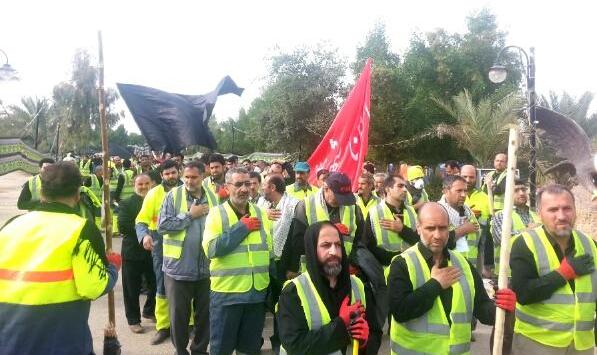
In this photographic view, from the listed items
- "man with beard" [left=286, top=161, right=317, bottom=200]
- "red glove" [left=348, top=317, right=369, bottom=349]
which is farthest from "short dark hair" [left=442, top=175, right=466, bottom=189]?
"red glove" [left=348, top=317, right=369, bottom=349]

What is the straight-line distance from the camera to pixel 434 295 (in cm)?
285

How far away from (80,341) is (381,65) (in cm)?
2402

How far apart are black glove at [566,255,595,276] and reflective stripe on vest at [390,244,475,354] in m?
0.62

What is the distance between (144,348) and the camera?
18.0 feet

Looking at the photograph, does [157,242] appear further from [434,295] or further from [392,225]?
[434,295]

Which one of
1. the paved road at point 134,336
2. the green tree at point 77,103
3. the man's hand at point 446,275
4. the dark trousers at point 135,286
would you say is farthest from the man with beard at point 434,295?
the green tree at point 77,103

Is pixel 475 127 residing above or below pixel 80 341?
above

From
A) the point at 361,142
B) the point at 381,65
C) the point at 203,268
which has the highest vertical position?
the point at 381,65

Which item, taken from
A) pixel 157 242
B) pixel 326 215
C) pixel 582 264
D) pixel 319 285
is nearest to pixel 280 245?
pixel 326 215

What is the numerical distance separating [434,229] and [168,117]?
3.18 m

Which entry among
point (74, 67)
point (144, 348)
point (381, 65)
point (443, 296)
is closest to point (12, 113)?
A: point (74, 67)

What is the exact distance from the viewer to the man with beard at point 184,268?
191 inches

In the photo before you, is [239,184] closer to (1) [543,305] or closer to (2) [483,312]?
(2) [483,312]

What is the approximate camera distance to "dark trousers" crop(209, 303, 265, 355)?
4223 millimetres
